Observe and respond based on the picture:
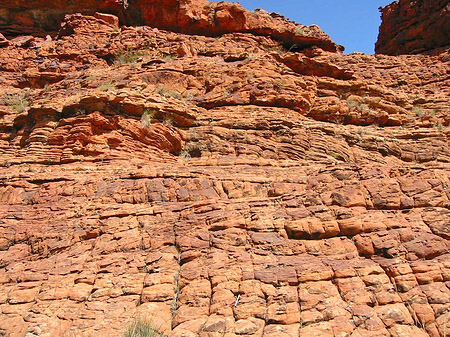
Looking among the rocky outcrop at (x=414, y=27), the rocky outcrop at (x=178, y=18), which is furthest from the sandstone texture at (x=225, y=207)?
the rocky outcrop at (x=414, y=27)

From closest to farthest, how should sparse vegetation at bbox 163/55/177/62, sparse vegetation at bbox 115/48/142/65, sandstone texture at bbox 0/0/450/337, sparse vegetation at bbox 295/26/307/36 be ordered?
sandstone texture at bbox 0/0/450/337
sparse vegetation at bbox 163/55/177/62
sparse vegetation at bbox 115/48/142/65
sparse vegetation at bbox 295/26/307/36

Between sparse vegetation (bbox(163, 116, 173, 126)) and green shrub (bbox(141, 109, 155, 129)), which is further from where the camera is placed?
sparse vegetation (bbox(163, 116, 173, 126))

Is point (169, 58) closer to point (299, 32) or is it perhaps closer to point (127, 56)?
point (127, 56)

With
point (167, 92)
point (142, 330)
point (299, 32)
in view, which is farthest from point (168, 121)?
point (299, 32)

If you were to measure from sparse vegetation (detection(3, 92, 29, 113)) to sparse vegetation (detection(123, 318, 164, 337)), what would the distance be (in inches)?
→ 380

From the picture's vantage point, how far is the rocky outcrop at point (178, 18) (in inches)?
756

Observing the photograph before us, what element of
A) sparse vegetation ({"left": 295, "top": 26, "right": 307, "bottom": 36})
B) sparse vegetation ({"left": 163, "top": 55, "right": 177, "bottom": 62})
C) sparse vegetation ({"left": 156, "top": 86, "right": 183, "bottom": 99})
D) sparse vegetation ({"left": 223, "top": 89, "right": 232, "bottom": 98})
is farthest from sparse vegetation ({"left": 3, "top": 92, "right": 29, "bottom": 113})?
sparse vegetation ({"left": 295, "top": 26, "right": 307, "bottom": 36})

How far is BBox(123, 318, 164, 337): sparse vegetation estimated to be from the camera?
4.64 meters

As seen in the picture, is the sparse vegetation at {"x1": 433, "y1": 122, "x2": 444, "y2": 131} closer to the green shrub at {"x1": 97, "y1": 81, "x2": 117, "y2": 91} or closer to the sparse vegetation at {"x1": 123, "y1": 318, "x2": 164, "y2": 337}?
the sparse vegetation at {"x1": 123, "y1": 318, "x2": 164, "y2": 337}

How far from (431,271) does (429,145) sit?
6.38 m

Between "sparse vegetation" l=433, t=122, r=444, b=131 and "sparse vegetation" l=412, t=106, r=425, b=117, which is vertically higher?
"sparse vegetation" l=412, t=106, r=425, b=117

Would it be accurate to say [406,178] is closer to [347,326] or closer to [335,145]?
[335,145]

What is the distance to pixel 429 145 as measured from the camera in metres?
10.3

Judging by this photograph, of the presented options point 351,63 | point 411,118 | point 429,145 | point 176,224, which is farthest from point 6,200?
point 351,63
